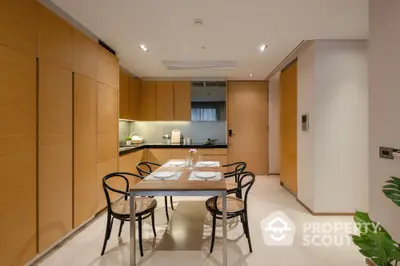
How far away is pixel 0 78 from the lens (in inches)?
69.9

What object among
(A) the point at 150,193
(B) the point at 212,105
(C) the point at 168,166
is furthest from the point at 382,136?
(B) the point at 212,105

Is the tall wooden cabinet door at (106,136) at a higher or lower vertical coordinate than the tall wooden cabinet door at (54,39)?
lower

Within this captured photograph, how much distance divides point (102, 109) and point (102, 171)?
3.05ft

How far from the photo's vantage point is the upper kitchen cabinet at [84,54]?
2.76 meters

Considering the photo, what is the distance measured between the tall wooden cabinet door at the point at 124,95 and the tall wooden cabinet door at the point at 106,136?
0.70m

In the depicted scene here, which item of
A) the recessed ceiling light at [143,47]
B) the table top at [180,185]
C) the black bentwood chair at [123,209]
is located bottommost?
the black bentwood chair at [123,209]

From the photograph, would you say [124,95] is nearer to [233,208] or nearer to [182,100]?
[182,100]

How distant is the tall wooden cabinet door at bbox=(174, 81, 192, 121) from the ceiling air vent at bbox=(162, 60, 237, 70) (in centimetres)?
106

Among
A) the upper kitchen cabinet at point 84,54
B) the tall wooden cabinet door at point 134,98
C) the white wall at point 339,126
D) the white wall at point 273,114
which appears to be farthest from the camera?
the white wall at point 273,114

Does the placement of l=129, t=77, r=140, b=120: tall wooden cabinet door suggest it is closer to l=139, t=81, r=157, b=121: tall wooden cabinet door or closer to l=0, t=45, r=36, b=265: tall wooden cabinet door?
l=139, t=81, r=157, b=121: tall wooden cabinet door

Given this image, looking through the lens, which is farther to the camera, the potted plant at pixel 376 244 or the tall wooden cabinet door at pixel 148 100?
the tall wooden cabinet door at pixel 148 100

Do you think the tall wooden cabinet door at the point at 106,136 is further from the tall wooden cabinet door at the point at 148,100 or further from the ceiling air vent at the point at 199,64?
the tall wooden cabinet door at the point at 148,100

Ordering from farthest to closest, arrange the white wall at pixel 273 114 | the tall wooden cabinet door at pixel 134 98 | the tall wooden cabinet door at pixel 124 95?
the white wall at pixel 273 114
the tall wooden cabinet door at pixel 134 98
the tall wooden cabinet door at pixel 124 95

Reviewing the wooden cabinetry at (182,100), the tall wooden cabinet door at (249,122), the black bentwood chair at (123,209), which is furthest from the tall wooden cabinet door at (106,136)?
the tall wooden cabinet door at (249,122)
